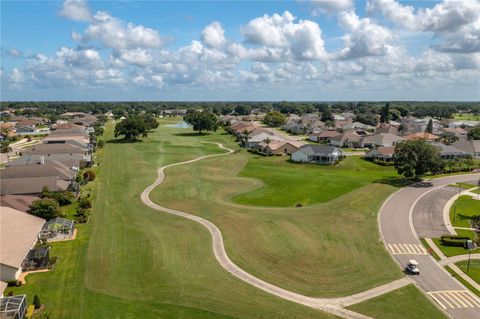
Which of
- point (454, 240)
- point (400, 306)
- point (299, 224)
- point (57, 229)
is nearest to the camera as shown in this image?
point (400, 306)

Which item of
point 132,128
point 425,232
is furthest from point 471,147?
point 132,128

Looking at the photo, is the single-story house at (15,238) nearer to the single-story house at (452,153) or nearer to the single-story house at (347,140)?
the single-story house at (452,153)

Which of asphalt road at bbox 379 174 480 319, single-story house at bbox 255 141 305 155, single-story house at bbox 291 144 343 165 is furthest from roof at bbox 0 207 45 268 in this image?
single-story house at bbox 255 141 305 155

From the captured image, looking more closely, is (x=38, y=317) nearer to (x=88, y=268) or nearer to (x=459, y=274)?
(x=88, y=268)

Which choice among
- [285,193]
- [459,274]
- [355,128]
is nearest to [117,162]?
[285,193]

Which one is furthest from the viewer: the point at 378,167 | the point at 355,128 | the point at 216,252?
the point at 355,128

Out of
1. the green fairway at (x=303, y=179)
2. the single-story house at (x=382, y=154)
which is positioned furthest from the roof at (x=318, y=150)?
the single-story house at (x=382, y=154)

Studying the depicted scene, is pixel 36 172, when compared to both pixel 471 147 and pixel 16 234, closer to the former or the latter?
pixel 16 234
